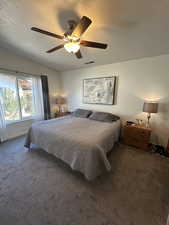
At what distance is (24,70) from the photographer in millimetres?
3295

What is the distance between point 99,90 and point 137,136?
6.01 ft

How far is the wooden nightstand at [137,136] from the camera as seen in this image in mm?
2496

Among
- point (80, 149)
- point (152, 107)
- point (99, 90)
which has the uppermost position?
point (99, 90)

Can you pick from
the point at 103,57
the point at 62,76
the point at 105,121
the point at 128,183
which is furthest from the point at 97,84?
the point at 128,183

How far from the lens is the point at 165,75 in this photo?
2.49 m

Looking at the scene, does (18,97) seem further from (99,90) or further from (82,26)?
(82,26)

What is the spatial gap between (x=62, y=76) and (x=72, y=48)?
301 centimetres

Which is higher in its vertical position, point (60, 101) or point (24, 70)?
point (24, 70)

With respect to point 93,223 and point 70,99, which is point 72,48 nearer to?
point 93,223

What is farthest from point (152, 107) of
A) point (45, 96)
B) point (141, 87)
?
point (45, 96)

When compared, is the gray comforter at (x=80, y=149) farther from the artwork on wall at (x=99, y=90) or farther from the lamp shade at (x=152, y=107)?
the artwork on wall at (x=99, y=90)

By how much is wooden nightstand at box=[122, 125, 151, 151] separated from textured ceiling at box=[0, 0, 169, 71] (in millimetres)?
1890

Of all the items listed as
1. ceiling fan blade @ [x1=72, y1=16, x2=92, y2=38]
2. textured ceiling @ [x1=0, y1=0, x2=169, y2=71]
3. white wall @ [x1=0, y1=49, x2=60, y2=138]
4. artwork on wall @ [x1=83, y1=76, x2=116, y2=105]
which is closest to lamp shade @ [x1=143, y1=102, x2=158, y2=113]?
artwork on wall @ [x1=83, y1=76, x2=116, y2=105]

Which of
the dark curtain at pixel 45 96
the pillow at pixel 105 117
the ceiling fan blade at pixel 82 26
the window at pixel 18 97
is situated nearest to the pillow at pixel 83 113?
the pillow at pixel 105 117
